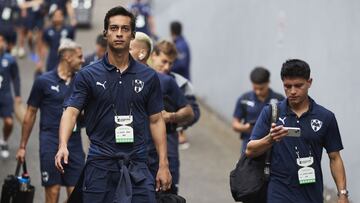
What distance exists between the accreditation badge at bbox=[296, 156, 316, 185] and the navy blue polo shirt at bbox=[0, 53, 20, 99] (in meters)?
7.05

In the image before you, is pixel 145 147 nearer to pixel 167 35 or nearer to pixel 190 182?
pixel 190 182

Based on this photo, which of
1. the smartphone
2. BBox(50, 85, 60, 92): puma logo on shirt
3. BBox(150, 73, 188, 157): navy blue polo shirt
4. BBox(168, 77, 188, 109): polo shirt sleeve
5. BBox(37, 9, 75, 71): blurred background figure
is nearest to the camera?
the smartphone

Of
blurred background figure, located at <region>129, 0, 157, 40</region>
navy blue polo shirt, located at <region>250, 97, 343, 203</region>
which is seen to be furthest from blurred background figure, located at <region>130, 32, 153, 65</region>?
blurred background figure, located at <region>129, 0, 157, 40</region>

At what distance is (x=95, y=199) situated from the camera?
23.1 ft

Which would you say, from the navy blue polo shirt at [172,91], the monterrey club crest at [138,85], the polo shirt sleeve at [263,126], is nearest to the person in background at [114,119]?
the monterrey club crest at [138,85]

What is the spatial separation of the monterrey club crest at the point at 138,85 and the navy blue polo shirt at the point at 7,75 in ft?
22.3

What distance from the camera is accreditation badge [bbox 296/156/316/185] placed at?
7.41 m

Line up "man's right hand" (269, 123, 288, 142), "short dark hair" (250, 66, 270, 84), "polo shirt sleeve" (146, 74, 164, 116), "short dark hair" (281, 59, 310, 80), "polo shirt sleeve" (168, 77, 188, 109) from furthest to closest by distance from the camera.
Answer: "short dark hair" (250, 66, 270, 84) < "polo shirt sleeve" (168, 77, 188, 109) < "short dark hair" (281, 59, 310, 80) < "polo shirt sleeve" (146, 74, 164, 116) < "man's right hand" (269, 123, 288, 142)

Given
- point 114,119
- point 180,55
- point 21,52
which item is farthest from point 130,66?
point 21,52

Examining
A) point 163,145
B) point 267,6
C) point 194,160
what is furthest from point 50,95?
point 267,6

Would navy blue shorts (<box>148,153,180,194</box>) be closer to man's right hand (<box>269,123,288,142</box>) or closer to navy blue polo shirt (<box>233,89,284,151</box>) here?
man's right hand (<box>269,123,288,142</box>)

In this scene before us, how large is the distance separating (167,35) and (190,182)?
1049 centimetres

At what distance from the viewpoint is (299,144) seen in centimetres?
739

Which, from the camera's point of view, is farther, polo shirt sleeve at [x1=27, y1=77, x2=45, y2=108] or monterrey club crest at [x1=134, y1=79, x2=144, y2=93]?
polo shirt sleeve at [x1=27, y1=77, x2=45, y2=108]
